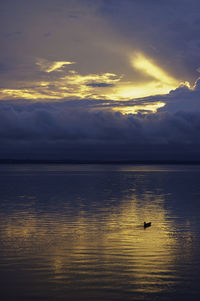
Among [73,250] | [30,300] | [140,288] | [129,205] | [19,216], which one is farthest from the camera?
[129,205]

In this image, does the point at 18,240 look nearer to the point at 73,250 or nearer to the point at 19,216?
the point at 73,250

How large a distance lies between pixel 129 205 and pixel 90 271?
45390mm

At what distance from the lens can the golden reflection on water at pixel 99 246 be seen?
1009 inches

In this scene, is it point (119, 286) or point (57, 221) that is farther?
point (57, 221)

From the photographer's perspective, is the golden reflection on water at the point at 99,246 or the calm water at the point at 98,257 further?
the golden reflection on water at the point at 99,246

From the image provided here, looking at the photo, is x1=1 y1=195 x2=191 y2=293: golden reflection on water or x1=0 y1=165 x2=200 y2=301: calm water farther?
x1=1 y1=195 x2=191 y2=293: golden reflection on water

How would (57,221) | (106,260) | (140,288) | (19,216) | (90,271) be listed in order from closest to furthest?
(140,288) → (90,271) → (106,260) → (57,221) → (19,216)

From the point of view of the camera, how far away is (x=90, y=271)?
26.5m

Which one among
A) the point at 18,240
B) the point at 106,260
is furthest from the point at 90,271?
the point at 18,240

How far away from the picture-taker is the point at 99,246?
34750mm

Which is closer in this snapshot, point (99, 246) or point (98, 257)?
point (98, 257)

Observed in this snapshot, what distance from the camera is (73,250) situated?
33062 mm

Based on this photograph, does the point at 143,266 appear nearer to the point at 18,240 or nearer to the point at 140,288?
the point at 140,288

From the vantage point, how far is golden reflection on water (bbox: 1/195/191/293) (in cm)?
2564
